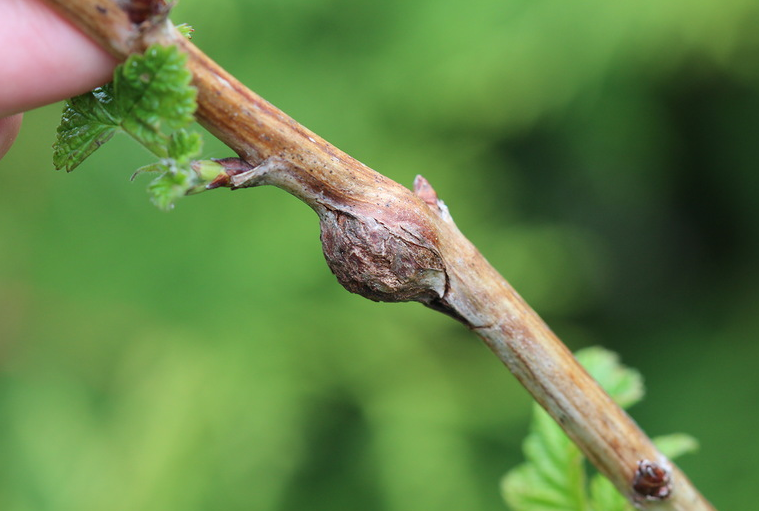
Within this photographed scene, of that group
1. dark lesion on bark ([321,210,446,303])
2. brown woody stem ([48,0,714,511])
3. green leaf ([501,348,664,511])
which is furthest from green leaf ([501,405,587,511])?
dark lesion on bark ([321,210,446,303])

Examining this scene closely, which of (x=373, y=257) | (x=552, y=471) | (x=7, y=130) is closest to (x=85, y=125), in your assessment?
(x=7, y=130)

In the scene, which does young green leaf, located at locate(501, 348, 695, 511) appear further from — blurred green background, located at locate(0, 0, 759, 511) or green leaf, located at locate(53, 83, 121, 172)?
blurred green background, located at locate(0, 0, 759, 511)

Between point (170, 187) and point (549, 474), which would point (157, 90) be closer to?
point (170, 187)

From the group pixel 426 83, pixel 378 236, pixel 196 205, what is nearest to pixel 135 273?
pixel 196 205

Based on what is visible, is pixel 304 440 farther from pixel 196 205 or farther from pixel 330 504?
pixel 196 205

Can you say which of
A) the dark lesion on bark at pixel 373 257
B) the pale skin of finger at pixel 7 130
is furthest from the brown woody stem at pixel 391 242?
the pale skin of finger at pixel 7 130

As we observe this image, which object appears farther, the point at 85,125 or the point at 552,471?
the point at 552,471

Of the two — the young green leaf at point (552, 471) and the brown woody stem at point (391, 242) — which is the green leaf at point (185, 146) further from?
the young green leaf at point (552, 471)

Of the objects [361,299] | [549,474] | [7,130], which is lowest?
[7,130]
